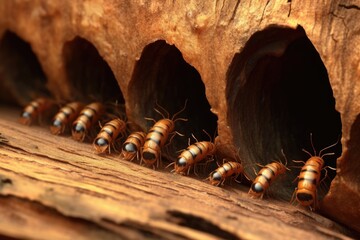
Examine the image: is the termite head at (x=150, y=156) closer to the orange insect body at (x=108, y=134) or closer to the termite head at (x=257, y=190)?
the orange insect body at (x=108, y=134)

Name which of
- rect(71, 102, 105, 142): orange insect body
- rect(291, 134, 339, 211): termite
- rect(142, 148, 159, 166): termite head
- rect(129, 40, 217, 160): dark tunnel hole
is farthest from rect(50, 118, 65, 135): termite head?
rect(291, 134, 339, 211): termite

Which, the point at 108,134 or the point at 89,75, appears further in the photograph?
the point at 89,75

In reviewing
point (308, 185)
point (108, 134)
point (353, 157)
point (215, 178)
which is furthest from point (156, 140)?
point (353, 157)

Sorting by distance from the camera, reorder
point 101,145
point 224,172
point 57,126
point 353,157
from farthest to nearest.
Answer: point 57,126, point 101,145, point 224,172, point 353,157

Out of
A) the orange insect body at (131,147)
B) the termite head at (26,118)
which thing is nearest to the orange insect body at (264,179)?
the orange insect body at (131,147)

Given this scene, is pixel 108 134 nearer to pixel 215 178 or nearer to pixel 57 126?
pixel 57 126

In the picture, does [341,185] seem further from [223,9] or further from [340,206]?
[223,9]
